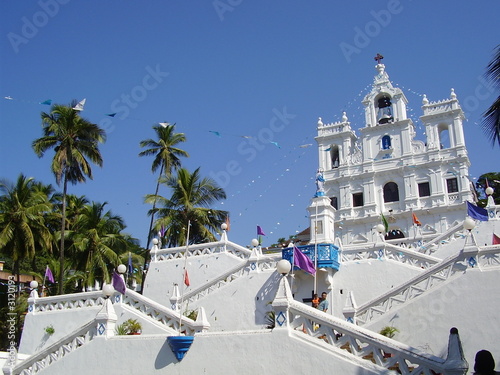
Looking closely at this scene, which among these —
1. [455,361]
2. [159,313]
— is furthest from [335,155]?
[455,361]

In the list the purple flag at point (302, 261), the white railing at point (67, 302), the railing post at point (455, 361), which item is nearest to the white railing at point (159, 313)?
the white railing at point (67, 302)

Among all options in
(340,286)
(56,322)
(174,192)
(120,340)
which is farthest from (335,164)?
(120,340)

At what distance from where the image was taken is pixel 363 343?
11.1 meters

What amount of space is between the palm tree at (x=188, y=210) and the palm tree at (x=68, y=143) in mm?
5326

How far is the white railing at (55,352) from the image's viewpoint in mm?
13922

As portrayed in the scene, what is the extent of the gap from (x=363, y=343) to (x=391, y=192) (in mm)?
31418

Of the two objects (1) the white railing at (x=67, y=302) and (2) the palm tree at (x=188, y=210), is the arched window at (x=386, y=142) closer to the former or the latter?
(2) the palm tree at (x=188, y=210)

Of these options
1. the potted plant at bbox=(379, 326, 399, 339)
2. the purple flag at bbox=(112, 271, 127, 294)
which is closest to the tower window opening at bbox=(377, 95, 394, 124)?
the potted plant at bbox=(379, 326, 399, 339)

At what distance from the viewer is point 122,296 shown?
18.3m

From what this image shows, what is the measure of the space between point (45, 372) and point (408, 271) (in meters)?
12.9

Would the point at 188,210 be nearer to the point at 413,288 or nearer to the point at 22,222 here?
the point at 22,222

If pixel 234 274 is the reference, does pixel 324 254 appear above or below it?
above

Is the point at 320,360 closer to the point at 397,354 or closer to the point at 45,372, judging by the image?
the point at 397,354

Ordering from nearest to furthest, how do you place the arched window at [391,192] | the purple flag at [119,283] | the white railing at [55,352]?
the white railing at [55,352], the purple flag at [119,283], the arched window at [391,192]
